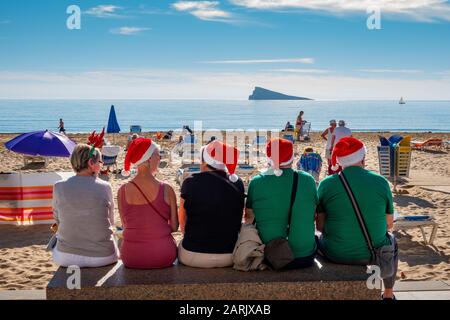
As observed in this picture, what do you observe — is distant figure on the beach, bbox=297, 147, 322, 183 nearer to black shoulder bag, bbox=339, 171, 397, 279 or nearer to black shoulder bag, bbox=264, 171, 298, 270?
black shoulder bag, bbox=339, 171, 397, 279

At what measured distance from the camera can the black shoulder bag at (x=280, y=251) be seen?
3.36 meters

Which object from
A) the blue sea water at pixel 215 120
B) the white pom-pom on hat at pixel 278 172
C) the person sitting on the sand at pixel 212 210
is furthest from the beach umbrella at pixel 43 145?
the blue sea water at pixel 215 120

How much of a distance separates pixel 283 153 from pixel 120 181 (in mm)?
8906

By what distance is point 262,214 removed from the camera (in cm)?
345

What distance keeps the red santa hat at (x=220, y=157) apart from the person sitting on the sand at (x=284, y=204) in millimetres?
206

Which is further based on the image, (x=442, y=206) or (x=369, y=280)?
(x=442, y=206)

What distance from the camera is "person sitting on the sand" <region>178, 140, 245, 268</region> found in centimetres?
334

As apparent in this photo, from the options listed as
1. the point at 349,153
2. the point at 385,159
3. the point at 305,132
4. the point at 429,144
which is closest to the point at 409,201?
the point at 385,159

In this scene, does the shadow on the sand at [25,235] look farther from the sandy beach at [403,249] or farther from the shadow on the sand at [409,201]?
the shadow on the sand at [409,201]

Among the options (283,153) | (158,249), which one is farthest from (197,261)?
(283,153)

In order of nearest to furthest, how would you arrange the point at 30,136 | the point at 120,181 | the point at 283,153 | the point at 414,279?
the point at 283,153
the point at 414,279
the point at 30,136
the point at 120,181
